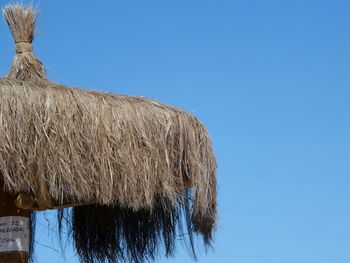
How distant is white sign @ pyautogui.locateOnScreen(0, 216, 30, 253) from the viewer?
5.25 m

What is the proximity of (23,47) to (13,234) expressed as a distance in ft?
4.25

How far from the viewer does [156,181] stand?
17.3 ft

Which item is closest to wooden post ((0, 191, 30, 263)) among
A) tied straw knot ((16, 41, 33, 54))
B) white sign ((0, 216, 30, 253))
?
white sign ((0, 216, 30, 253))

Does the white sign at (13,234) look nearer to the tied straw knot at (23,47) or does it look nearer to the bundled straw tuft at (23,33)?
the bundled straw tuft at (23,33)

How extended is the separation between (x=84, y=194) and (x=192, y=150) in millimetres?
764

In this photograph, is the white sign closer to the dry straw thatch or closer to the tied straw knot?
the dry straw thatch

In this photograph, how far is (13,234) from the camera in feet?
17.3

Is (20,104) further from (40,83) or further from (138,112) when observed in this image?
(138,112)

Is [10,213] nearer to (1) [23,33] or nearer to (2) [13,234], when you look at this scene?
(2) [13,234]

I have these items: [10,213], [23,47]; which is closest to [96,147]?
[10,213]

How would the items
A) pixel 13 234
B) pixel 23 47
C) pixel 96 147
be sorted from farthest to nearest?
pixel 23 47 < pixel 13 234 < pixel 96 147

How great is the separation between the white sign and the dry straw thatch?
0.82 ft

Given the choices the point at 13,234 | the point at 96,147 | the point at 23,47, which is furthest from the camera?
the point at 23,47

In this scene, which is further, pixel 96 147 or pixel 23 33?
pixel 23 33
